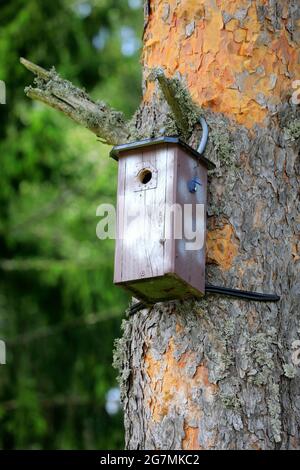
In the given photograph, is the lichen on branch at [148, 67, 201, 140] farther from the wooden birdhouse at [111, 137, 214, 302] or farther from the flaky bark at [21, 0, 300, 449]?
the wooden birdhouse at [111, 137, 214, 302]

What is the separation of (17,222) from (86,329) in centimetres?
118

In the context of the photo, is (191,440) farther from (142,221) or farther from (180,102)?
(180,102)

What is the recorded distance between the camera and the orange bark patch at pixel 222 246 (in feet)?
12.1

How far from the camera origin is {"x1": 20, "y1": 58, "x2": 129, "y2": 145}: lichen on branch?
396 centimetres

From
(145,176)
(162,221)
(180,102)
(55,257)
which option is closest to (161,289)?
(162,221)

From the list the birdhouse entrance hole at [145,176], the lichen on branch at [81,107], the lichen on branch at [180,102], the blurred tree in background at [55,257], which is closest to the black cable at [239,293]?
the birdhouse entrance hole at [145,176]

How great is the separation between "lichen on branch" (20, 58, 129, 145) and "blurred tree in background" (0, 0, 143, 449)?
183 inches

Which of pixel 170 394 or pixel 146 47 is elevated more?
pixel 146 47

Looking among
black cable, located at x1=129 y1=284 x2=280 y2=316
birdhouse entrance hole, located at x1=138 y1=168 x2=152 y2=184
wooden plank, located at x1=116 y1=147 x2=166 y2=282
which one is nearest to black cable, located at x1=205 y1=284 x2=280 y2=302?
black cable, located at x1=129 y1=284 x2=280 y2=316

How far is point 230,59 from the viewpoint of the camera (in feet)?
12.7

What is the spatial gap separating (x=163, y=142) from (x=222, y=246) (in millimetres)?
385

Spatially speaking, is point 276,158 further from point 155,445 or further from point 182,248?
point 155,445
